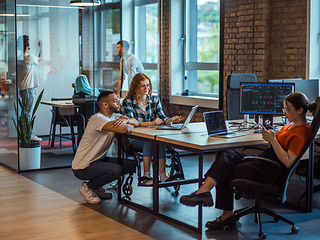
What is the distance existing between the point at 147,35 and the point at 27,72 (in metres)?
1.83

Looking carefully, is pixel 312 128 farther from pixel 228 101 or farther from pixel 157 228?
pixel 228 101

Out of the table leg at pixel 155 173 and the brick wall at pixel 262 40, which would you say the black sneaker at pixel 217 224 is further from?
the brick wall at pixel 262 40

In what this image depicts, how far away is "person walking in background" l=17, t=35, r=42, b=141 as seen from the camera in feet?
18.1

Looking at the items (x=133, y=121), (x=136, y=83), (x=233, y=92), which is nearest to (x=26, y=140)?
(x=136, y=83)

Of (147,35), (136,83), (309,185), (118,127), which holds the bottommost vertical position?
(309,185)

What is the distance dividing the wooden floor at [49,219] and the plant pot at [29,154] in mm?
895

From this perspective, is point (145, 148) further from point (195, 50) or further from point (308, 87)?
point (195, 50)

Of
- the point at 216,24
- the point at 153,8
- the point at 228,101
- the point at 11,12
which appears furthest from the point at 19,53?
the point at 216,24

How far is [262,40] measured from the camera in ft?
Result: 20.7

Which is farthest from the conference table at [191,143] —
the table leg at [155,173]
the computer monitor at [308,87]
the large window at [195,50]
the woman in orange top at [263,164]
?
the large window at [195,50]

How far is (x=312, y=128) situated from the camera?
3293 millimetres

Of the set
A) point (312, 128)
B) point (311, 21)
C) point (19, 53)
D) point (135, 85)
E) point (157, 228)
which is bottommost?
point (157, 228)

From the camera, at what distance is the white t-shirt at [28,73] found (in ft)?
18.2

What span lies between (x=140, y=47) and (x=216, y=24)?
1402 millimetres
